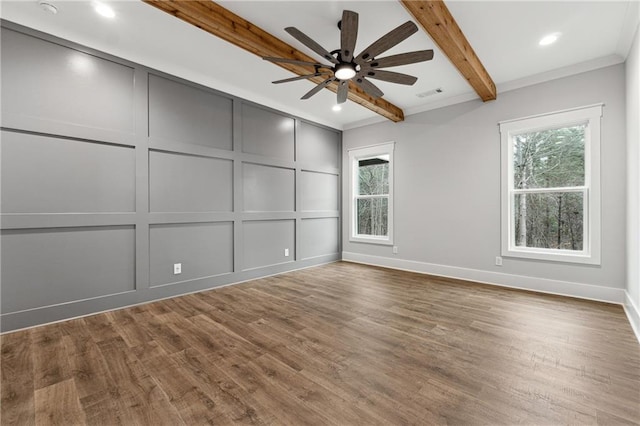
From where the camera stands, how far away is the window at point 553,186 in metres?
3.35

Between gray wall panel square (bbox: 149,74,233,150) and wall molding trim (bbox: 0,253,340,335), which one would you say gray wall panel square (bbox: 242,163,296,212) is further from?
wall molding trim (bbox: 0,253,340,335)

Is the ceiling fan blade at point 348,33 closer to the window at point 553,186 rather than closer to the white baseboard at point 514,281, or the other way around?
the window at point 553,186

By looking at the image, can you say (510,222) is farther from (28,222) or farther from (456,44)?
(28,222)

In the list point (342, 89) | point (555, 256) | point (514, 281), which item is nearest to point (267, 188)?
point (342, 89)

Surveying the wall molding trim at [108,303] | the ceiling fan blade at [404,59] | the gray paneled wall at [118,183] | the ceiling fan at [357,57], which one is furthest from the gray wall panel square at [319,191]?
the ceiling fan blade at [404,59]

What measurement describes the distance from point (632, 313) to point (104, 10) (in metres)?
5.76

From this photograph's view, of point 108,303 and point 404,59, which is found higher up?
point 404,59

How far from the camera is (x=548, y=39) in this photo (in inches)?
114

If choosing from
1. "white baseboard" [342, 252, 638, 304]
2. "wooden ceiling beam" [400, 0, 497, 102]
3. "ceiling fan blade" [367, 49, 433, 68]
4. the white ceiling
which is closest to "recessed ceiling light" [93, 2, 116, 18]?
the white ceiling

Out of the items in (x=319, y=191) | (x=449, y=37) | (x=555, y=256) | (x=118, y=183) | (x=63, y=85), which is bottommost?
(x=555, y=256)

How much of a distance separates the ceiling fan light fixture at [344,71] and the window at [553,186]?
2.73 metres

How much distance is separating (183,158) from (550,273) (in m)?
5.12

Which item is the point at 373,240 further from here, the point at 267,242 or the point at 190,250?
the point at 190,250

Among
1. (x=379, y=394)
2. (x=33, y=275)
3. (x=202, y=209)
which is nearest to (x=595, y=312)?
(x=379, y=394)
